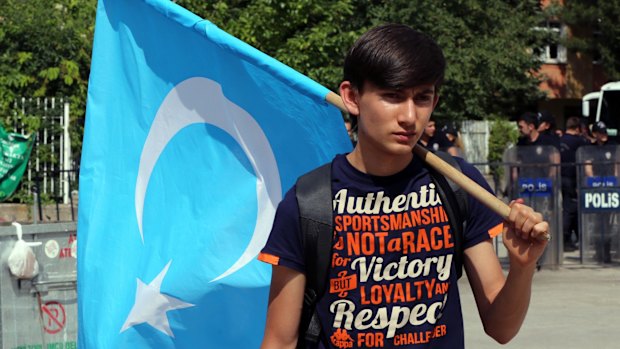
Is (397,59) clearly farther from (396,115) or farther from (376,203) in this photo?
(376,203)

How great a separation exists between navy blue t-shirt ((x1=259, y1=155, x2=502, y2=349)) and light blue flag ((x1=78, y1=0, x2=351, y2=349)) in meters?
1.05

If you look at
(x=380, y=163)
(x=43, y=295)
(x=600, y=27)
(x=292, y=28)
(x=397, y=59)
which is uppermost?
(x=600, y=27)

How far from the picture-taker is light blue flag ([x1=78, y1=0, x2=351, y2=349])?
164 inches

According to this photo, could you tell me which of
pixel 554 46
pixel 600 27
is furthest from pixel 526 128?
pixel 554 46

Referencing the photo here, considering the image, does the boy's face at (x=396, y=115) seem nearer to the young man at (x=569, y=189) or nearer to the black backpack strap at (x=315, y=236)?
the black backpack strap at (x=315, y=236)

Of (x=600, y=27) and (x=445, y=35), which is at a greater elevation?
(x=600, y=27)

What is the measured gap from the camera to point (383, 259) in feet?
9.57

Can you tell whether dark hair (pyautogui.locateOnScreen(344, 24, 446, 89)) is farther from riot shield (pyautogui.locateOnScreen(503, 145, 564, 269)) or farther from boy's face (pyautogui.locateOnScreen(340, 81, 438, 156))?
riot shield (pyautogui.locateOnScreen(503, 145, 564, 269))

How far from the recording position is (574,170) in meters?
15.1

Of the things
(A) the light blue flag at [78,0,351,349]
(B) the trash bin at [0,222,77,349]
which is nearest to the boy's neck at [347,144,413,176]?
(A) the light blue flag at [78,0,351,349]

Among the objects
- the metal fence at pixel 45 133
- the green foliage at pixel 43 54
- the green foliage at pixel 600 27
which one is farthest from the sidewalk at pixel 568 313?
the green foliage at pixel 600 27

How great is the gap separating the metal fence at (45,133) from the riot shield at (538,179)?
7303 mm

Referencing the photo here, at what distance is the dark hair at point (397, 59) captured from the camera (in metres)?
2.84

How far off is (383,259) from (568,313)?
27.0 ft
